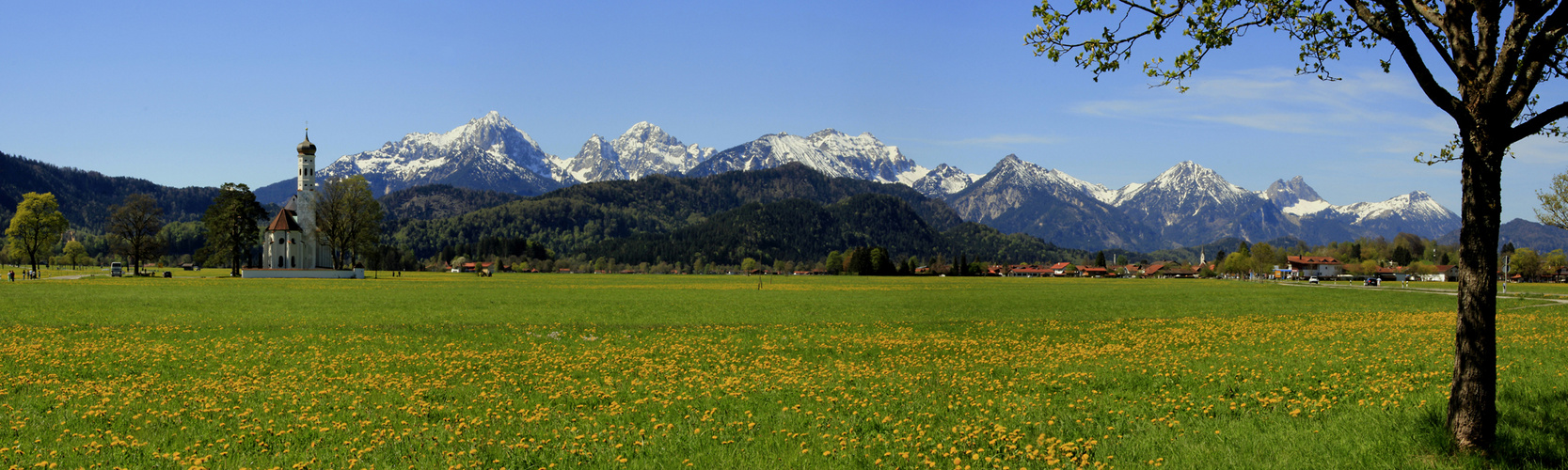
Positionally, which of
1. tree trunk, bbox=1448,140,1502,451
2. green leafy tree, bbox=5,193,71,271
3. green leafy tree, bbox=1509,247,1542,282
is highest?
green leafy tree, bbox=5,193,71,271

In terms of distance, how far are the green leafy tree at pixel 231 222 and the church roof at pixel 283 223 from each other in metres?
13.9

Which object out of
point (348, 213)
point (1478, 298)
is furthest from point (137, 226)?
point (1478, 298)

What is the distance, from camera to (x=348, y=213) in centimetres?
11012

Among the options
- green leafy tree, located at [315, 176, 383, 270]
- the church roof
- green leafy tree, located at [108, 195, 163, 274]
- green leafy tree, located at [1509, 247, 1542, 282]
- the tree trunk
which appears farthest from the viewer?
green leafy tree, located at [1509, 247, 1542, 282]

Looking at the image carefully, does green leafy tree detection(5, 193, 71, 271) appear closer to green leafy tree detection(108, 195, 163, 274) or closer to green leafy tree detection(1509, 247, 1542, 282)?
green leafy tree detection(108, 195, 163, 274)

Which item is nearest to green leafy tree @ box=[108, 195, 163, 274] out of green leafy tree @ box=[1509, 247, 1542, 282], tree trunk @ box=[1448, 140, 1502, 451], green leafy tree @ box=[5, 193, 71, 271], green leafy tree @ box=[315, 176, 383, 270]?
green leafy tree @ box=[5, 193, 71, 271]

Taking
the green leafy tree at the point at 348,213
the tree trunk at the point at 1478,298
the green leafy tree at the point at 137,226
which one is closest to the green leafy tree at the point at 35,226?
the green leafy tree at the point at 137,226

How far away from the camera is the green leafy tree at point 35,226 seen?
10369 centimetres

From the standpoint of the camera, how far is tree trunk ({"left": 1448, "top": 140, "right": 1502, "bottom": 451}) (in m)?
9.77

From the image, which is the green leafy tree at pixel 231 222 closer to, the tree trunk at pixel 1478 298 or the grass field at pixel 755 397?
the grass field at pixel 755 397

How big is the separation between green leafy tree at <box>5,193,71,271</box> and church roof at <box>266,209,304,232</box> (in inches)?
964

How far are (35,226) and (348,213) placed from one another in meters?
36.1

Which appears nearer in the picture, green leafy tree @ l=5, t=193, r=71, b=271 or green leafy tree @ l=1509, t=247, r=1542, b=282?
green leafy tree @ l=5, t=193, r=71, b=271

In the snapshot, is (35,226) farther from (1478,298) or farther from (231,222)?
(1478,298)
